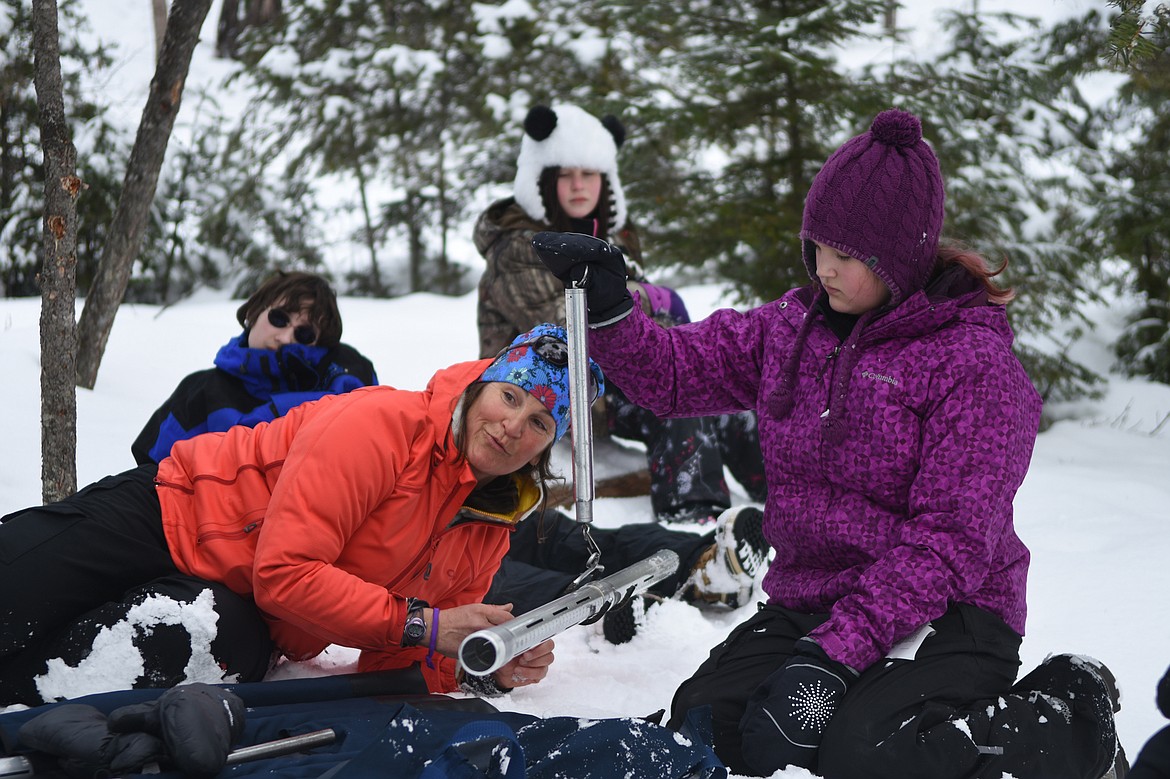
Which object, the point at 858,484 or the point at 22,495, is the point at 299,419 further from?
the point at 22,495

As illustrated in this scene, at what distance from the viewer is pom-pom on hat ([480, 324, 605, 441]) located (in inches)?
85.8

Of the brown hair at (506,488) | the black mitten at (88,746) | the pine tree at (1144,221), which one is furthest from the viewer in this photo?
the pine tree at (1144,221)

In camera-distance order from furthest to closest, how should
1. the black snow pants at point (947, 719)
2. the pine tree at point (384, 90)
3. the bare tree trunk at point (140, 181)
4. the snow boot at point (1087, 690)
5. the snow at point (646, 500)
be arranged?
the pine tree at point (384, 90) < the bare tree trunk at point (140, 181) < the snow at point (646, 500) < the snow boot at point (1087, 690) < the black snow pants at point (947, 719)

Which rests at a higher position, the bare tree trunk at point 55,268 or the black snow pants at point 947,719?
the bare tree trunk at point 55,268

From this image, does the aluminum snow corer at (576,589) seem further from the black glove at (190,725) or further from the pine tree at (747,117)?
the pine tree at (747,117)

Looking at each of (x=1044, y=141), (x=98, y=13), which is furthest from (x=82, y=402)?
(x=98, y=13)

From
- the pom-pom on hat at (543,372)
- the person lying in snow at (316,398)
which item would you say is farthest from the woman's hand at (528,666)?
the person lying in snow at (316,398)

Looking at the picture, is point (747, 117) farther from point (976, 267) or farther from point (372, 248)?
point (372, 248)

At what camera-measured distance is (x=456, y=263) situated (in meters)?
9.92

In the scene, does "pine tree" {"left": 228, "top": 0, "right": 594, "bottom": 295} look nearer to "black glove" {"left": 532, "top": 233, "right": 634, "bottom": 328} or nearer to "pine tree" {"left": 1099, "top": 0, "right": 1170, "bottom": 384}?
"pine tree" {"left": 1099, "top": 0, "right": 1170, "bottom": 384}

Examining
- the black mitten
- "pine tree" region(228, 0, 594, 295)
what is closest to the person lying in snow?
the black mitten

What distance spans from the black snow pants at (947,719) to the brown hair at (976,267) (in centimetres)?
62

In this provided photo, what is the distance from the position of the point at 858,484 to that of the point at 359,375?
5.99 ft

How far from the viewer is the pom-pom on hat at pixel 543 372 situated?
7.15ft
